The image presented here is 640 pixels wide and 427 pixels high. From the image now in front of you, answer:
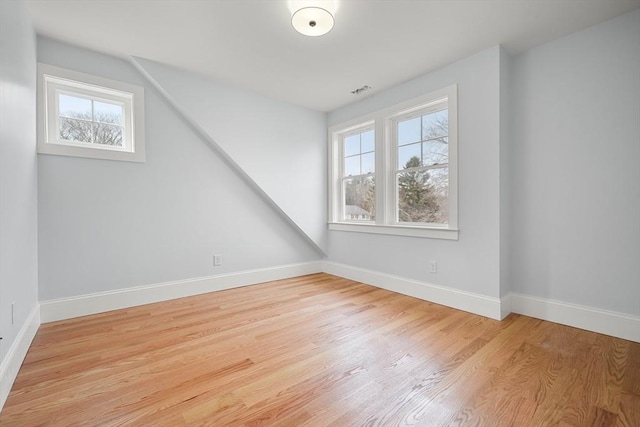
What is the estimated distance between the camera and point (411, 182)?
327 cm

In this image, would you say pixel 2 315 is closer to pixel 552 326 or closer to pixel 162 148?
pixel 162 148

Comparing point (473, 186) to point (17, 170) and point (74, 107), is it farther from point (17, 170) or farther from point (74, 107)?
point (74, 107)

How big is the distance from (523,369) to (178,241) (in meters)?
3.25

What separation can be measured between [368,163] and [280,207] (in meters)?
1.36

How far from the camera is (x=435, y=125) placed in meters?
3.04

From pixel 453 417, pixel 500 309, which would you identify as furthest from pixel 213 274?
pixel 500 309

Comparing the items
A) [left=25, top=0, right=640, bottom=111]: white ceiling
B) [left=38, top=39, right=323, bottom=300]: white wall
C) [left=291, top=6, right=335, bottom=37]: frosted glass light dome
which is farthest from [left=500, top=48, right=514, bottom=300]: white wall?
[left=38, top=39, right=323, bottom=300]: white wall

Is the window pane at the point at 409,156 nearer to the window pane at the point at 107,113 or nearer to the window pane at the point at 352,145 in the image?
the window pane at the point at 352,145

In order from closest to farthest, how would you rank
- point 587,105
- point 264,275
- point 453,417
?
point 453,417 → point 587,105 → point 264,275

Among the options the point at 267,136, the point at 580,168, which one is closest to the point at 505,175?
the point at 580,168

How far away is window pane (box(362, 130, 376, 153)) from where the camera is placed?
12.4 feet

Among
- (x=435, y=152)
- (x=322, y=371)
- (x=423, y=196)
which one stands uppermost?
(x=435, y=152)

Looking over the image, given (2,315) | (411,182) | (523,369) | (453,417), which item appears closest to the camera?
(453,417)

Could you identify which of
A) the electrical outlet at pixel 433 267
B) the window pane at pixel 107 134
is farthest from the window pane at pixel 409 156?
the window pane at pixel 107 134
